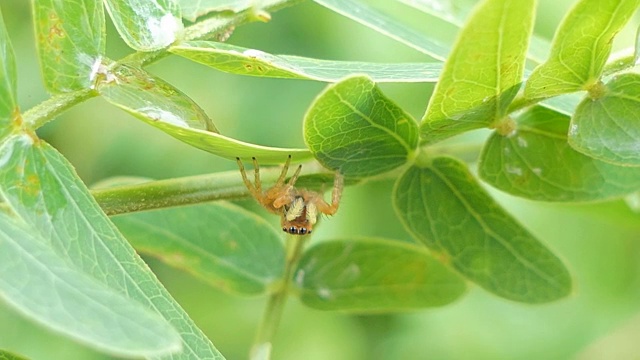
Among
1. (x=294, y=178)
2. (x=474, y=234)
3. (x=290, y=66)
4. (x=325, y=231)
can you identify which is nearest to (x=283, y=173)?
(x=294, y=178)

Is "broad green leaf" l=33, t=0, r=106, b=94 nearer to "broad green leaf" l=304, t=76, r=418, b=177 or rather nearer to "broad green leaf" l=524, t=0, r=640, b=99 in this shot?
"broad green leaf" l=304, t=76, r=418, b=177

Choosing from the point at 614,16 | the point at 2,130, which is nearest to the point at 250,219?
the point at 2,130

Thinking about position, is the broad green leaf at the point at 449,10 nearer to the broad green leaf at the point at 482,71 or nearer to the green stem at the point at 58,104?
the broad green leaf at the point at 482,71

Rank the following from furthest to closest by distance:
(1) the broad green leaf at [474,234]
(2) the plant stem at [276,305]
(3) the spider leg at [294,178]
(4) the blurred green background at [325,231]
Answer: (4) the blurred green background at [325,231]
(2) the plant stem at [276,305]
(1) the broad green leaf at [474,234]
(3) the spider leg at [294,178]

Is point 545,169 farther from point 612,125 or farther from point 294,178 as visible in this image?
point 294,178

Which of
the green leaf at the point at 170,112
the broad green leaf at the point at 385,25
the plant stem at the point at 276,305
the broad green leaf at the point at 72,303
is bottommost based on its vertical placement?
the plant stem at the point at 276,305

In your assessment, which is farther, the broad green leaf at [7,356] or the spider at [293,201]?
the spider at [293,201]

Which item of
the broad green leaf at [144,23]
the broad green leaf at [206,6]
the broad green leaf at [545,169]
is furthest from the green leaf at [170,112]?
the broad green leaf at [545,169]

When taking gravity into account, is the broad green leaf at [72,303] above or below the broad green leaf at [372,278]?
above
